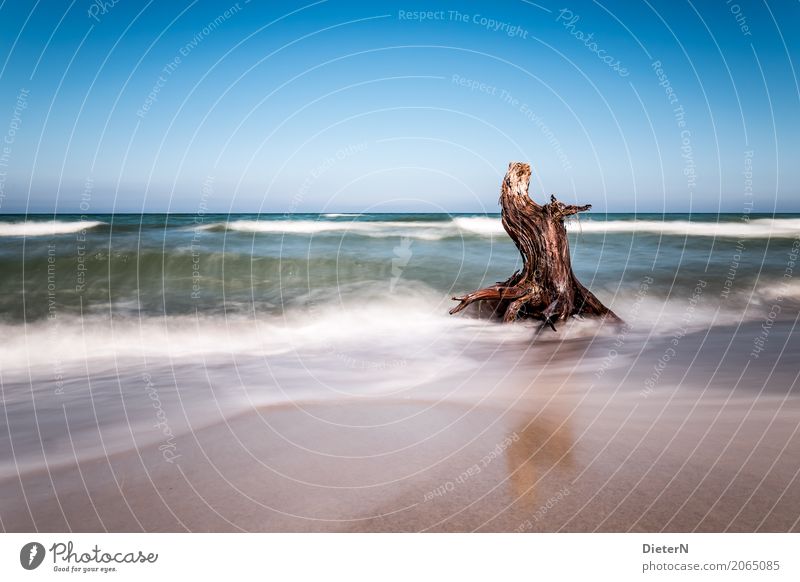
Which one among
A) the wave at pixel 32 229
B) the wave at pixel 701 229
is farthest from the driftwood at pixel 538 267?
the wave at pixel 32 229

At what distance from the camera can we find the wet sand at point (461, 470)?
2654 millimetres

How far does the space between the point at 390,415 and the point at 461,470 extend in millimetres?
1087

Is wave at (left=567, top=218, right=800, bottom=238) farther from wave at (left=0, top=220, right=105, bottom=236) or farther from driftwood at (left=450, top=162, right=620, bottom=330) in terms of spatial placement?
wave at (left=0, top=220, right=105, bottom=236)

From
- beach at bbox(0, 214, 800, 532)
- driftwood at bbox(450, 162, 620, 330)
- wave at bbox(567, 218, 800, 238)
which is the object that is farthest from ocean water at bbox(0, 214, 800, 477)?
wave at bbox(567, 218, 800, 238)

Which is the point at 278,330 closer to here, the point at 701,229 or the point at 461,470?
the point at 461,470

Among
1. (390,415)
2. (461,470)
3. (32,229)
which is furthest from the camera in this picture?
(32,229)

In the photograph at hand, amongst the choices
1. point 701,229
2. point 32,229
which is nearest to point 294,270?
point 32,229

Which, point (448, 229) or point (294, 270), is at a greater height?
point (448, 229)

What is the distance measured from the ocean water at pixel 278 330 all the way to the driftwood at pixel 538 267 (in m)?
0.35

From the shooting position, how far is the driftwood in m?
7.40

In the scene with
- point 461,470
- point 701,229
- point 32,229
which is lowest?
point 461,470

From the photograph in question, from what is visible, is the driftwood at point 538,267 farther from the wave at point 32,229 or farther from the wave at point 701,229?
the wave at point 32,229

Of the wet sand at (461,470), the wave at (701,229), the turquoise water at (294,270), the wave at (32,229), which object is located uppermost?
the wave at (32,229)

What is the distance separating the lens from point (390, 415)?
4059mm
